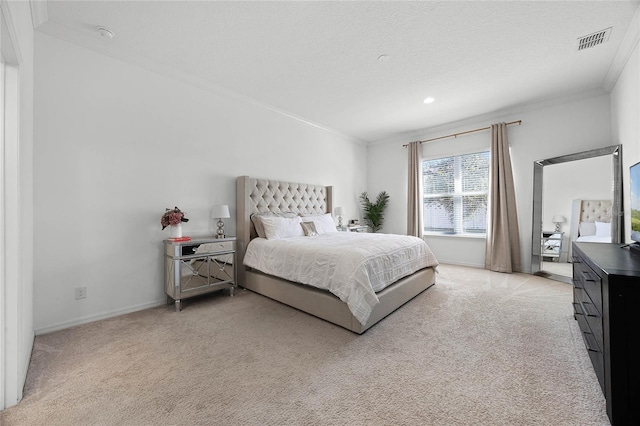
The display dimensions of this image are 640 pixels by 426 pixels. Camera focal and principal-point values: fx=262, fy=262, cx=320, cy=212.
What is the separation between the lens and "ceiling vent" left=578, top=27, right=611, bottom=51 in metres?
2.63

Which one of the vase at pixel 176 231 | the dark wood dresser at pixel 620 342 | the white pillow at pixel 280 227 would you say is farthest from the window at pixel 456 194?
the vase at pixel 176 231

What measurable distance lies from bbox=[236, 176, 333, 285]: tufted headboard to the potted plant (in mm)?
1388

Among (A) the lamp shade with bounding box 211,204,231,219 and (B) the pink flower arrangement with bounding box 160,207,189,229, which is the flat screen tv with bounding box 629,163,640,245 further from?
(B) the pink flower arrangement with bounding box 160,207,189,229

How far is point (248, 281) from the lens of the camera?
12.0 feet

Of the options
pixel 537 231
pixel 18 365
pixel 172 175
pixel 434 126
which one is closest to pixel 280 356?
pixel 18 365

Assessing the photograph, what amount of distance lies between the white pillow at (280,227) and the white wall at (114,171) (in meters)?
0.59

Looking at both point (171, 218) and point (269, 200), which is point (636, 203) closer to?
point (269, 200)

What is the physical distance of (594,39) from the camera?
2.72 metres

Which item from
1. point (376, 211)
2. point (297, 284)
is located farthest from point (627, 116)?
point (297, 284)

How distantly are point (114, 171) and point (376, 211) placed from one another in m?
4.87

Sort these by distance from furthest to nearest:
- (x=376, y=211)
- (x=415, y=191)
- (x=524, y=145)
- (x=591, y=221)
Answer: (x=376, y=211), (x=415, y=191), (x=524, y=145), (x=591, y=221)

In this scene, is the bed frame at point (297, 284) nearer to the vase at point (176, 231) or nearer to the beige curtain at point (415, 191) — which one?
the vase at point (176, 231)

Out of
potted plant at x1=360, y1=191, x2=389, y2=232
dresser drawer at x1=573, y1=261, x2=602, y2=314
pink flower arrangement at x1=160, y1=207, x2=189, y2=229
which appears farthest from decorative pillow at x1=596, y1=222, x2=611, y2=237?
pink flower arrangement at x1=160, y1=207, x2=189, y2=229

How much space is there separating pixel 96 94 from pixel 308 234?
3.00 meters
